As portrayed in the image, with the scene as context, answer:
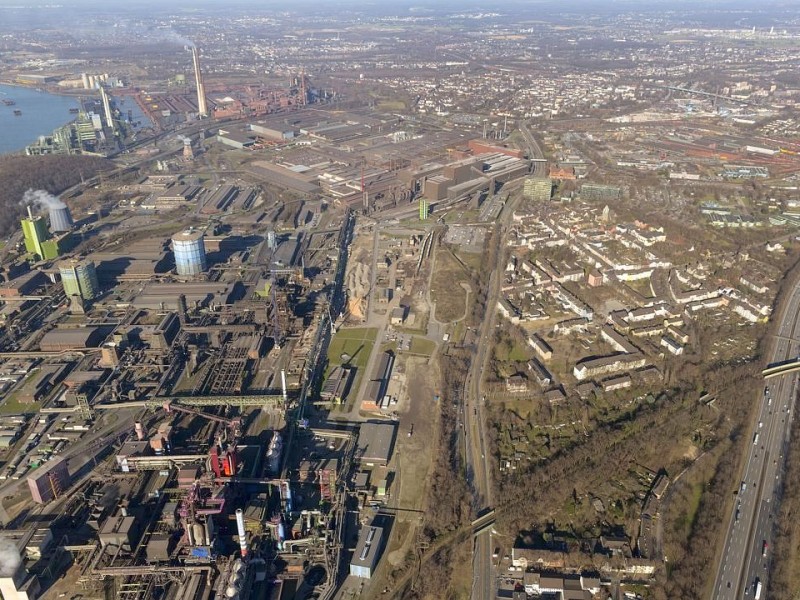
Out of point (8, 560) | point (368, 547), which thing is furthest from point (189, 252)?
point (368, 547)

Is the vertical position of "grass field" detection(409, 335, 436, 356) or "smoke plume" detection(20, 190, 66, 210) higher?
"smoke plume" detection(20, 190, 66, 210)

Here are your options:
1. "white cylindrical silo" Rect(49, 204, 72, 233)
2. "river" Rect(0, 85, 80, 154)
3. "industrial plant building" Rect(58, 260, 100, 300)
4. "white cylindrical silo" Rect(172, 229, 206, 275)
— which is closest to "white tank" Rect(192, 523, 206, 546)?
"industrial plant building" Rect(58, 260, 100, 300)

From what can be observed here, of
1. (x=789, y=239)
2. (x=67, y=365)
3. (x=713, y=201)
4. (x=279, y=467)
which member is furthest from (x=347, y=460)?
(x=713, y=201)

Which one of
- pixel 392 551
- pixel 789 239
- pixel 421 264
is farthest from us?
pixel 789 239

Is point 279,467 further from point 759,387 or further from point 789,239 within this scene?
point 789,239

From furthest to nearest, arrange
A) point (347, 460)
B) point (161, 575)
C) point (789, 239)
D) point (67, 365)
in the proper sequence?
point (789, 239)
point (67, 365)
point (347, 460)
point (161, 575)

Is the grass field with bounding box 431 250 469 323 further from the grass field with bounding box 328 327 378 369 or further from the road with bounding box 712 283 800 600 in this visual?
the road with bounding box 712 283 800 600
